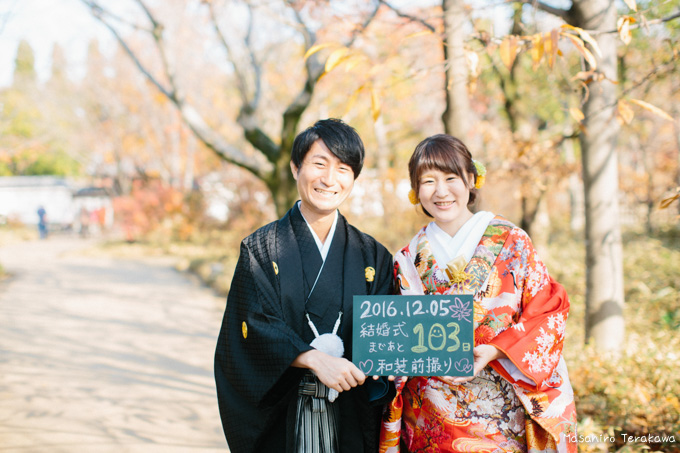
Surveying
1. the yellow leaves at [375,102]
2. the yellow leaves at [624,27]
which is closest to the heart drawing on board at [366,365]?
the yellow leaves at [375,102]

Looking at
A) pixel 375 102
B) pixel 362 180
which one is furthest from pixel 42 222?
pixel 375 102

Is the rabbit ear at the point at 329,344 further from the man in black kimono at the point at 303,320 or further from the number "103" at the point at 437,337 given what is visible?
the number "103" at the point at 437,337

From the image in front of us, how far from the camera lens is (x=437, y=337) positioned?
1.78 meters

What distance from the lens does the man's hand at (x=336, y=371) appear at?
5.89 feet

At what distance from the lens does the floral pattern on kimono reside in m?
1.92

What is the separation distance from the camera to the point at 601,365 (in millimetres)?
3793

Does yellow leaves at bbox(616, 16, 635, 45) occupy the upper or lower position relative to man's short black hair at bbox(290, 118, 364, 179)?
upper

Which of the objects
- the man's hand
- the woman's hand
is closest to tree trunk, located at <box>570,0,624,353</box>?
the woman's hand

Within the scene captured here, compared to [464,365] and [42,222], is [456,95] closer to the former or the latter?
[464,365]

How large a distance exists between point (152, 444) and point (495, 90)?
1116 cm

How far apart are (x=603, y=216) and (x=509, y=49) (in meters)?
2.50

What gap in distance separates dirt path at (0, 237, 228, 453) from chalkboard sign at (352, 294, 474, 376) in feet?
8.00

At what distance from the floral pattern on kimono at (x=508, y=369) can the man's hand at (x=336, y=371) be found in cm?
36

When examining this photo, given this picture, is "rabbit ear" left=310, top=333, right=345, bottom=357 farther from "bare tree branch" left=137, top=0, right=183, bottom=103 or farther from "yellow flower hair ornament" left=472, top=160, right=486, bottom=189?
"bare tree branch" left=137, top=0, right=183, bottom=103
